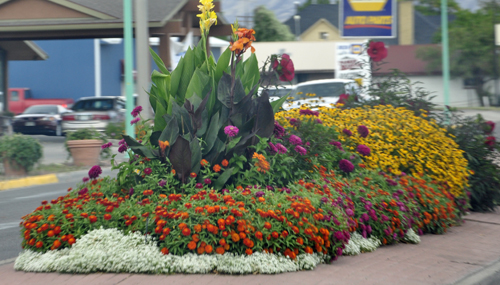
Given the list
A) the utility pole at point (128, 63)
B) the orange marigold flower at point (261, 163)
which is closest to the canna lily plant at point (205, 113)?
the orange marigold flower at point (261, 163)

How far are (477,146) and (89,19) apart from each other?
1526cm

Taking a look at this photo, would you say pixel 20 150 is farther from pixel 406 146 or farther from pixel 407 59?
pixel 407 59

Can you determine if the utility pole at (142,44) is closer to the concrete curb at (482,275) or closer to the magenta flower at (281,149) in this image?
the magenta flower at (281,149)

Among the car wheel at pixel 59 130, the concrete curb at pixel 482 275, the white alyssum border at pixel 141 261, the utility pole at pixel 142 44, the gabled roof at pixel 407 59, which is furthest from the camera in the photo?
the gabled roof at pixel 407 59

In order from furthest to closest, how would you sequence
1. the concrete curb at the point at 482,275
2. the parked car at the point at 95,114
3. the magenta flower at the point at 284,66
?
the parked car at the point at 95,114 < the magenta flower at the point at 284,66 < the concrete curb at the point at 482,275

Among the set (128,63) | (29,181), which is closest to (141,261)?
(29,181)

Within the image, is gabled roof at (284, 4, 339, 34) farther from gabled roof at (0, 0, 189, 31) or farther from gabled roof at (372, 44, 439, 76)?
gabled roof at (0, 0, 189, 31)

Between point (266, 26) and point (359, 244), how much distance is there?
172 feet

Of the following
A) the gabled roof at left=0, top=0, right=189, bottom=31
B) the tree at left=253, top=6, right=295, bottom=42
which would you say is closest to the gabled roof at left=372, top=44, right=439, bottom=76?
the tree at left=253, top=6, right=295, bottom=42

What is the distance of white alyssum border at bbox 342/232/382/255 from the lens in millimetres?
5359

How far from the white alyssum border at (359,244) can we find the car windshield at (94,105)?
A: 16782mm

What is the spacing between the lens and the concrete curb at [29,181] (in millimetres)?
11742

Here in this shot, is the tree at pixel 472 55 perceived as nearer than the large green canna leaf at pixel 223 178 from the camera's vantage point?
No

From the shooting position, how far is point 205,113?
5953 millimetres
